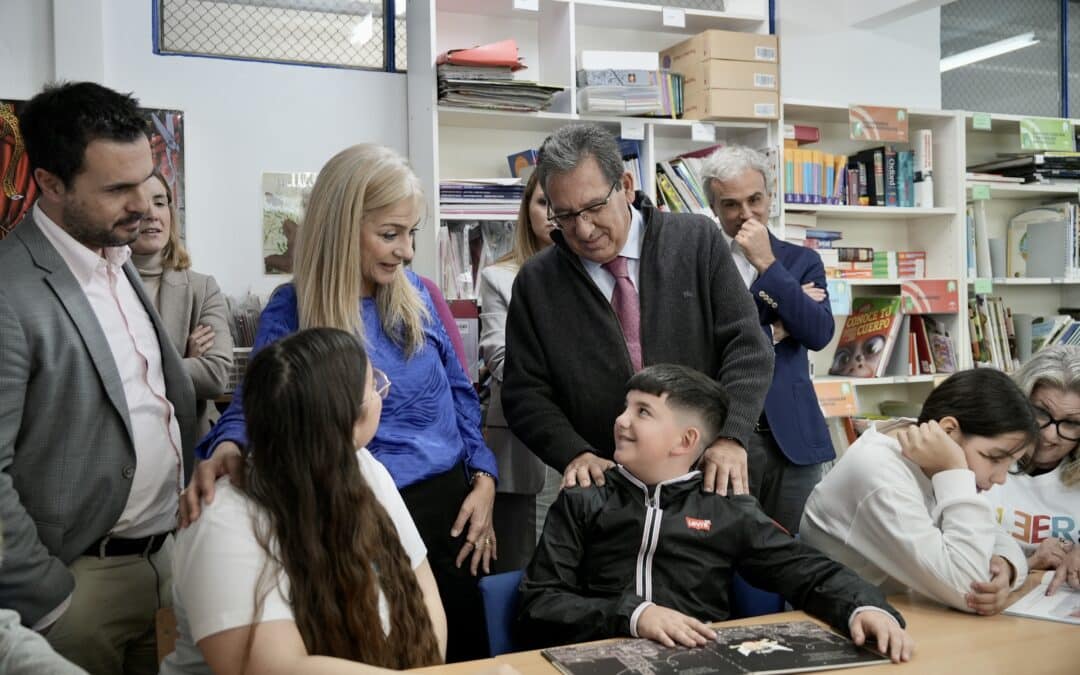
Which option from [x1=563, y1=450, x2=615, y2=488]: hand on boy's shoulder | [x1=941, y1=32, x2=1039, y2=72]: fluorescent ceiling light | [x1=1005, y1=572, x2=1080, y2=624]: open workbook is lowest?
[x1=1005, y1=572, x2=1080, y2=624]: open workbook

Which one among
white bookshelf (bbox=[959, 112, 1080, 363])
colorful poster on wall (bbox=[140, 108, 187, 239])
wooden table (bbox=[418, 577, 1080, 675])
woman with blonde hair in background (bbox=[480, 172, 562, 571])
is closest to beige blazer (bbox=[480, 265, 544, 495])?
woman with blonde hair in background (bbox=[480, 172, 562, 571])

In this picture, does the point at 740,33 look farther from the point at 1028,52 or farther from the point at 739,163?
the point at 1028,52

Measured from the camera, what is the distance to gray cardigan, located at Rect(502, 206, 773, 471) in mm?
2158

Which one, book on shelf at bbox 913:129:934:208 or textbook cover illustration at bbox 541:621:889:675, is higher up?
book on shelf at bbox 913:129:934:208

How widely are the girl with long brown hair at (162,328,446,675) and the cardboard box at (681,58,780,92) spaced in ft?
9.46

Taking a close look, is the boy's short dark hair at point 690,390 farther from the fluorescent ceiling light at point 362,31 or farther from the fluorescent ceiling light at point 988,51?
the fluorescent ceiling light at point 988,51

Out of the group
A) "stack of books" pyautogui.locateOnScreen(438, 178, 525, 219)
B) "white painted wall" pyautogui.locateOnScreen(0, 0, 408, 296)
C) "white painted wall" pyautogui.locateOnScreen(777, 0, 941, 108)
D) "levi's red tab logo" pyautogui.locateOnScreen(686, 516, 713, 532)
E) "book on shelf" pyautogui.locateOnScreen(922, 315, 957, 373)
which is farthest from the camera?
"white painted wall" pyautogui.locateOnScreen(777, 0, 941, 108)

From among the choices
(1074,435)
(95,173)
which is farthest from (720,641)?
(95,173)

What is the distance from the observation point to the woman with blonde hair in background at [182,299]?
9.04ft

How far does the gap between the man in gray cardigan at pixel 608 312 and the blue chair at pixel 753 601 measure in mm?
337

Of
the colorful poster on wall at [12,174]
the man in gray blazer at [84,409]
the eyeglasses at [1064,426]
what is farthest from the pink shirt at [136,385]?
the eyeglasses at [1064,426]

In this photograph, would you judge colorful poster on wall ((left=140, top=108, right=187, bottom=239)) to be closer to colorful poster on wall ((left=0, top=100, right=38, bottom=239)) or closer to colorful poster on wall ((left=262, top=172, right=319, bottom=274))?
colorful poster on wall ((left=262, top=172, right=319, bottom=274))

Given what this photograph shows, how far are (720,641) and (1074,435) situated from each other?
4.17 ft

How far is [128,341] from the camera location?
193 cm
